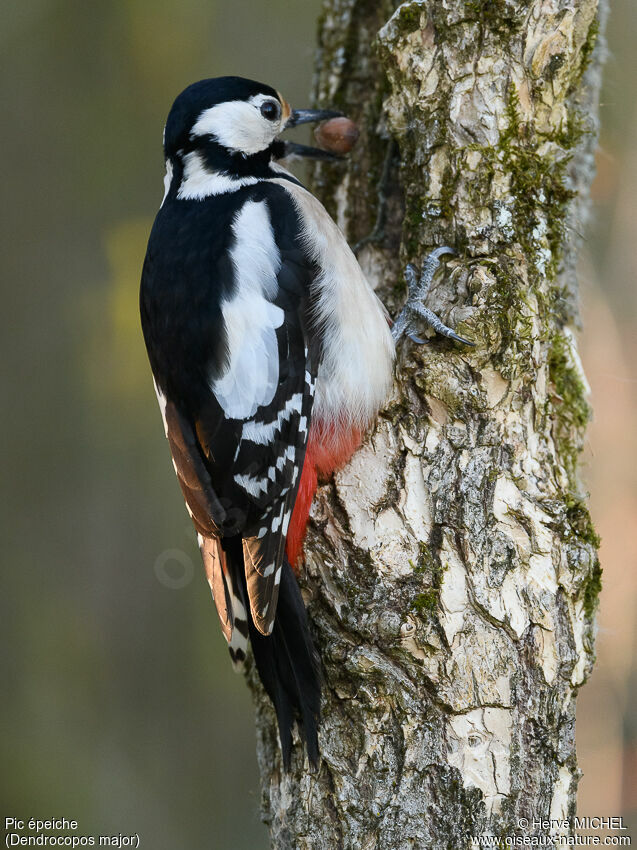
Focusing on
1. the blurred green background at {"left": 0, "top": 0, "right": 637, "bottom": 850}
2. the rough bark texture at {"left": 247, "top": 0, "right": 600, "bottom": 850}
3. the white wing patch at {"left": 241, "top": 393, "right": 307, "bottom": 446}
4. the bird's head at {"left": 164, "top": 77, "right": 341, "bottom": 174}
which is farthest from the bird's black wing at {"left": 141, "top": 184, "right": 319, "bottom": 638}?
the blurred green background at {"left": 0, "top": 0, "right": 637, "bottom": 850}

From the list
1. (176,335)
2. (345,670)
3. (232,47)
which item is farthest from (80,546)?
(232,47)

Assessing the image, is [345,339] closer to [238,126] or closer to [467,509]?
[467,509]

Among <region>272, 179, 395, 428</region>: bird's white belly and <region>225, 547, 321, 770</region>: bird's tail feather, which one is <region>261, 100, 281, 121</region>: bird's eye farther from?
<region>225, 547, 321, 770</region>: bird's tail feather

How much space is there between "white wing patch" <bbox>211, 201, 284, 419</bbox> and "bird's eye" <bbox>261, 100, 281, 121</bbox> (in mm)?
592

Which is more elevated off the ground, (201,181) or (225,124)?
(225,124)

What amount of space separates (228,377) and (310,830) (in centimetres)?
111

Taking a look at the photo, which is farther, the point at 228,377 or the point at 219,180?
the point at 219,180

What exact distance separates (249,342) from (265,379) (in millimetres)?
105

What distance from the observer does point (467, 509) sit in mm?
2000

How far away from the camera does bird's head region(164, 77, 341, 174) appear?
240 centimetres

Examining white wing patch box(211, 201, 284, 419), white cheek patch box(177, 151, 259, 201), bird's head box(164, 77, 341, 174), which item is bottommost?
white wing patch box(211, 201, 284, 419)

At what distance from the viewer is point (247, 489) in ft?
6.88

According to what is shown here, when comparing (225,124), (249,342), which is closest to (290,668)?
(249,342)

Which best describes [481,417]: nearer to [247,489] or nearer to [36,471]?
[247,489]
